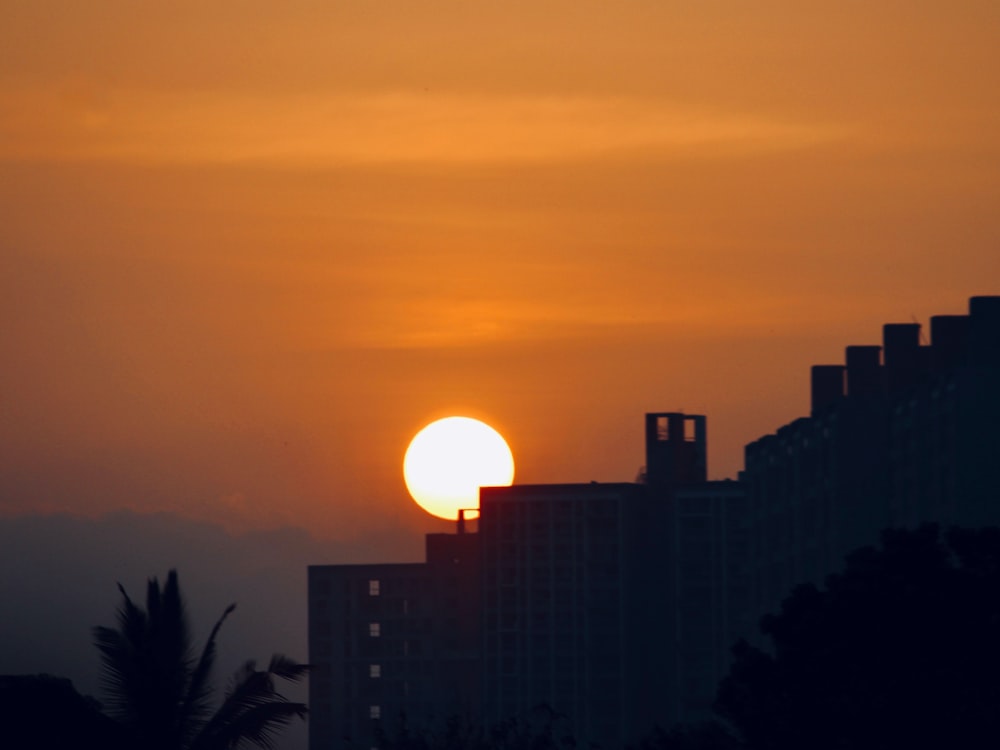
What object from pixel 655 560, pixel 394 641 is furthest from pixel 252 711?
pixel 394 641

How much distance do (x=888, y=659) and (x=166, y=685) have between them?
560 inches

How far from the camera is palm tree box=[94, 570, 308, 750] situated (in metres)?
39.4

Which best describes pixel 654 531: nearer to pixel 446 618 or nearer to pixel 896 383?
pixel 446 618

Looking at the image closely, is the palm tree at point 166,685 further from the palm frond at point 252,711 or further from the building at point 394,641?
the building at point 394,641

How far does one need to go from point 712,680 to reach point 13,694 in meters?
122

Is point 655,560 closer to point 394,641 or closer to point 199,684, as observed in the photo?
point 394,641

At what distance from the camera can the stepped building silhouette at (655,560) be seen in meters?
89.9

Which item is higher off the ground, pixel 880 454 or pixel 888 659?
pixel 880 454

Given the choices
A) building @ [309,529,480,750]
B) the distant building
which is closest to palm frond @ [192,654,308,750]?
the distant building

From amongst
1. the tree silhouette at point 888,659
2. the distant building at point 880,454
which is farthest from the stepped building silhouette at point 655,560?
the tree silhouette at point 888,659

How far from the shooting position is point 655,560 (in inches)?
6757

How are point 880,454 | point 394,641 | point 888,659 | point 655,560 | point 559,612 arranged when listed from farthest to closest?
point 394,641, point 559,612, point 655,560, point 880,454, point 888,659

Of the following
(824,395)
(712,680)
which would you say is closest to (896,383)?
(824,395)

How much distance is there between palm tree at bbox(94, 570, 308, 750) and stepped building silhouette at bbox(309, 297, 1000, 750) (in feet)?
160
